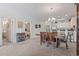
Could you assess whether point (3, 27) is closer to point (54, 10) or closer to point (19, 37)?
point (19, 37)

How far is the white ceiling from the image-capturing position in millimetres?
3521

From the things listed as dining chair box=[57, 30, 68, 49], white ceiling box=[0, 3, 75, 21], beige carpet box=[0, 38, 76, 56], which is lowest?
beige carpet box=[0, 38, 76, 56]

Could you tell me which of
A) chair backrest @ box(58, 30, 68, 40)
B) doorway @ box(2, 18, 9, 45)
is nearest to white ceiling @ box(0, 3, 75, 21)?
doorway @ box(2, 18, 9, 45)

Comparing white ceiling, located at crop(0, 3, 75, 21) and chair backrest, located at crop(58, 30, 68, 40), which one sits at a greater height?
white ceiling, located at crop(0, 3, 75, 21)

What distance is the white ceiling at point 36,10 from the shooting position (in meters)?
3.52

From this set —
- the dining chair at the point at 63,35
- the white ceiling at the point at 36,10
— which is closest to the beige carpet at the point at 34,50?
the dining chair at the point at 63,35

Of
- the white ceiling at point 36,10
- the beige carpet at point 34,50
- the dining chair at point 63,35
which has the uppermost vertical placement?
the white ceiling at point 36,10

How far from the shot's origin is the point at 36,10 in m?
3.58

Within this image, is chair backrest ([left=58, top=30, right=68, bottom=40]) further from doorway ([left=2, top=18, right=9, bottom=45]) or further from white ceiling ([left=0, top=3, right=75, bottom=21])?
doorway ([left=2, top=18, right=9, bottom=45])

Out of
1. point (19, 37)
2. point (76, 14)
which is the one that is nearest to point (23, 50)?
point (19, 37)

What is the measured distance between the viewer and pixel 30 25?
363 cm

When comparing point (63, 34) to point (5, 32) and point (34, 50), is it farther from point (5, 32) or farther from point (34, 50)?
point (5, 32)

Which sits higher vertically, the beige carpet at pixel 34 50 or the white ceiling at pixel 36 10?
the white ceiling at pixel 36 10

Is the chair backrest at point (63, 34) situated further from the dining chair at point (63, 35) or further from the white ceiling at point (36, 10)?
the white ceiling at point (36, 10)
